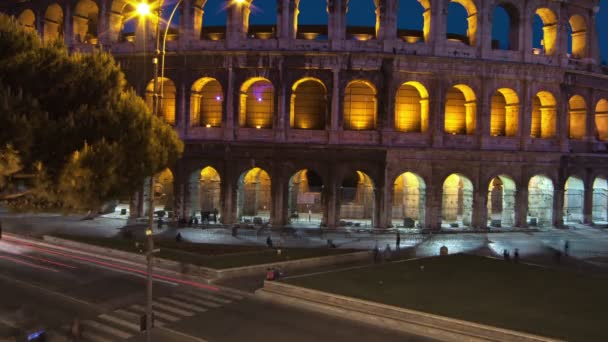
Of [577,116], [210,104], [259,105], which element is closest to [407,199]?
[259,105]

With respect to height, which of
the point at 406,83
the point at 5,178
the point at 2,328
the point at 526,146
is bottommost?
the point at 2,328

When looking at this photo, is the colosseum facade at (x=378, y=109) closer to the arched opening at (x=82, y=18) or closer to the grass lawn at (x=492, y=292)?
the arched opening at (x=82, y=18)

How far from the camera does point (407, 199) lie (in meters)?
35.5

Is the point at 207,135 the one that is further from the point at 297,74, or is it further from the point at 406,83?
the point at 406,83

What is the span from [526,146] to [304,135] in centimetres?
1523

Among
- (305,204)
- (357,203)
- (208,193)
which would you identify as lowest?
(305,204)

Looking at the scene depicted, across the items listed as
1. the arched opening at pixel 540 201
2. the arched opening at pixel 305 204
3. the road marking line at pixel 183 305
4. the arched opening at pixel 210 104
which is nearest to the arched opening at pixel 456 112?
the arched opening at pixel 540 201

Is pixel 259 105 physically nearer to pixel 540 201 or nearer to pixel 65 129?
pixel 540 201

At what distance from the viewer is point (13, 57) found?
34.4ft

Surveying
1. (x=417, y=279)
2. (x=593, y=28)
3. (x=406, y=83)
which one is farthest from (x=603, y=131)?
(x=417, y=279)

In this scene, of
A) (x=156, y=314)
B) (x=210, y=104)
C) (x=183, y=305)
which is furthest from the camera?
(x=210, y=104)

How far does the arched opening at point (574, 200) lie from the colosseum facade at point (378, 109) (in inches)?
4.9

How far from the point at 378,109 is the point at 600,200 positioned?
20.3m

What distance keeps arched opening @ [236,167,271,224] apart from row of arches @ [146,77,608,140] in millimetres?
4090
